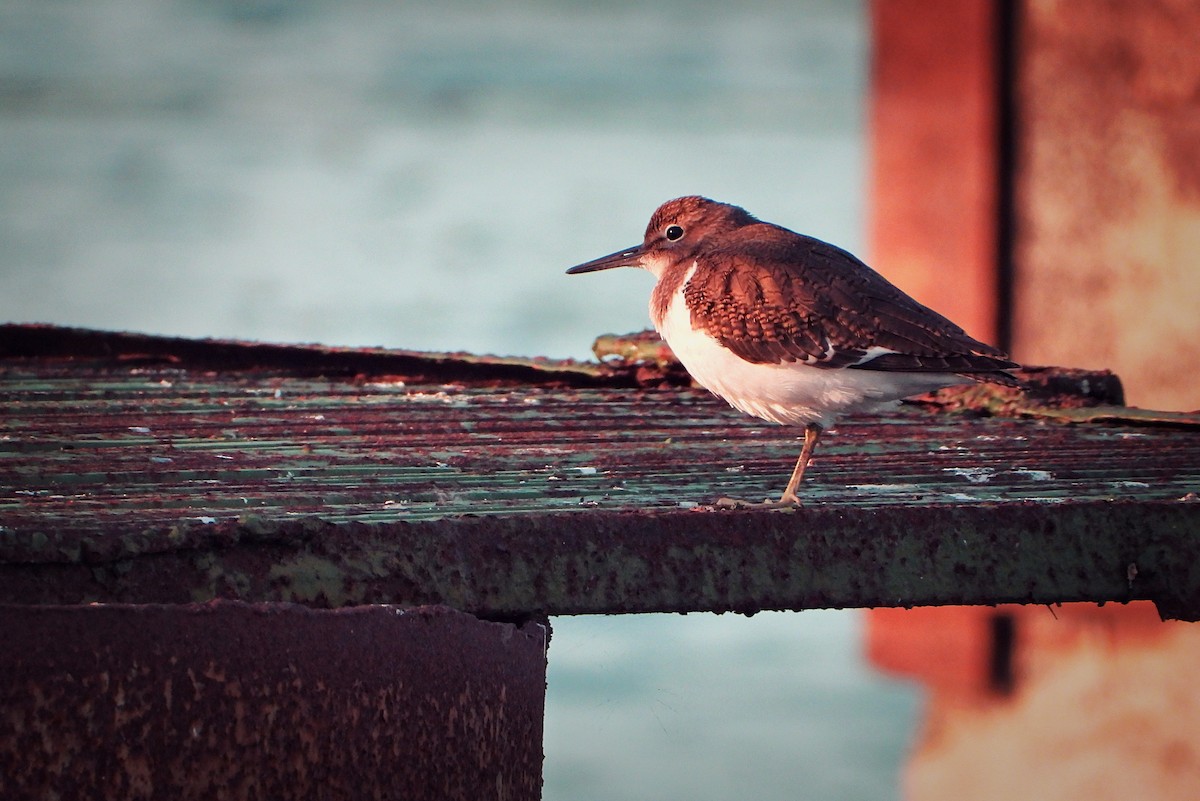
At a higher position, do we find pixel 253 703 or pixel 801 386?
pixel 801 386

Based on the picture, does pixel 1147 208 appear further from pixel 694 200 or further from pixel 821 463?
pixel 821 463

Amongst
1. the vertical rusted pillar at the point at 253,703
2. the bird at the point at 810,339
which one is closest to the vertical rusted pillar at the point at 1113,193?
the bird at the point at 810,339

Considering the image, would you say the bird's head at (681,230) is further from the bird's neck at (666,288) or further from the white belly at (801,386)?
the white belly at (801,386)

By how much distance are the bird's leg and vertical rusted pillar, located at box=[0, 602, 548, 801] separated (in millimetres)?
952

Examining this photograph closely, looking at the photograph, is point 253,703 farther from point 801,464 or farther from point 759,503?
point 801,464

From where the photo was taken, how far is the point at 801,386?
4.26 metres

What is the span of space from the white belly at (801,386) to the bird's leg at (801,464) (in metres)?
0.08

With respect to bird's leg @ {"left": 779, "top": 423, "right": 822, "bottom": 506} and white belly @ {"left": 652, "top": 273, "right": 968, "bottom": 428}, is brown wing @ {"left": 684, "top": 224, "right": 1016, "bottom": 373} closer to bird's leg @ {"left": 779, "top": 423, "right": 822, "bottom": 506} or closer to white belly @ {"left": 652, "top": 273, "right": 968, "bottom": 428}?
white belly @ {"left": 652, "top": 273, "right": 968, "bottom": 428}

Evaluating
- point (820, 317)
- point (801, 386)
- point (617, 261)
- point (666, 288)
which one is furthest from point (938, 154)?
point (801, 386)

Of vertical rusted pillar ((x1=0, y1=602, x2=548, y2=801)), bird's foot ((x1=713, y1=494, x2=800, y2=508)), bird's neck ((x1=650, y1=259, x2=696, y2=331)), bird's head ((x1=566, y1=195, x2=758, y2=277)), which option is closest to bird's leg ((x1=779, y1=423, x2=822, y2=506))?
bird's foot ((x1=713, y1=494, x2=800, y2=508))

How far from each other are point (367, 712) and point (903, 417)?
282cm

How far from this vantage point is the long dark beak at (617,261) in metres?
5.80

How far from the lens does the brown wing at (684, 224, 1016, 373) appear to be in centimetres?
423

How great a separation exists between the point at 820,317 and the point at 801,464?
699mm
